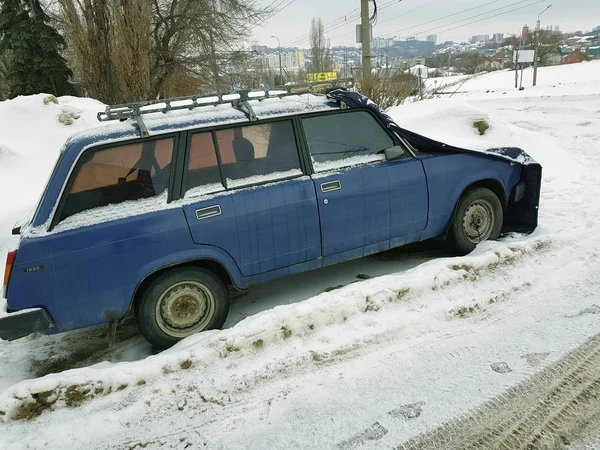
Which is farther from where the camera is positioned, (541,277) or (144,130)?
(541,277)

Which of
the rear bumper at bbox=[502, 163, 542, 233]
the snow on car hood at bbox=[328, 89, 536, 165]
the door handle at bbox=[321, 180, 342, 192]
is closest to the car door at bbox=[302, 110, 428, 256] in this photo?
the door handle at bbox=[321, 180, 342, 192]

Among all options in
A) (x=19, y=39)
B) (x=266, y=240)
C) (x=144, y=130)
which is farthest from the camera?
(x=19, y=39)

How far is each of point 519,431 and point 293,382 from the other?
138 centimetres

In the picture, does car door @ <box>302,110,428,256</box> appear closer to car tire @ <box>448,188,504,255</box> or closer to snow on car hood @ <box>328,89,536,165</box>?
car tire @ <box>448,188,504,255</box>

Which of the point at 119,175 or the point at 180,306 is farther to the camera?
the point at 180,306

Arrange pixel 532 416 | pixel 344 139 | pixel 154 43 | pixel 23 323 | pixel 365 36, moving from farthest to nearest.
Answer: pixel 154 43 < pixel 365 36 < pixel 344 139 < pixel 23 323 < pixel 532 416

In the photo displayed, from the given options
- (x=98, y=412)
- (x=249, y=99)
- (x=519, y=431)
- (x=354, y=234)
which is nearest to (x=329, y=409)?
(x=519, y=431)

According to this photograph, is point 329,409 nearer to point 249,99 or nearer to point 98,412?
point 98,412

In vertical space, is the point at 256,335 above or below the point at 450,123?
below

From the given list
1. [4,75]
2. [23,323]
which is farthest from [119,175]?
[4,75]

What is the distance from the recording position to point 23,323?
3104 millimetres

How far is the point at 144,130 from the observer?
3457 mm

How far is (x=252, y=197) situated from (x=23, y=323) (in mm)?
1887

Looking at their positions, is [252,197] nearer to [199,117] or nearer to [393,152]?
[199,117]
